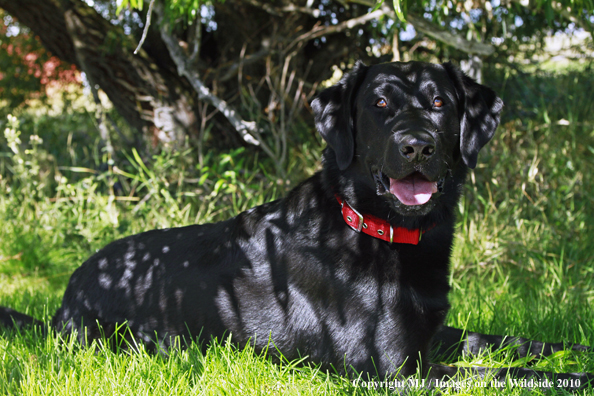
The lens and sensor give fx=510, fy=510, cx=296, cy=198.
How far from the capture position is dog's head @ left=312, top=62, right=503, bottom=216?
208 centimetres

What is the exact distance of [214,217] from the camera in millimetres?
4430

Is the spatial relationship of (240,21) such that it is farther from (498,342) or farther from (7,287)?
(498,342)

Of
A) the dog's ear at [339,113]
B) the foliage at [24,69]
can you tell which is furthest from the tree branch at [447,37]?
the foliage at [24,69]

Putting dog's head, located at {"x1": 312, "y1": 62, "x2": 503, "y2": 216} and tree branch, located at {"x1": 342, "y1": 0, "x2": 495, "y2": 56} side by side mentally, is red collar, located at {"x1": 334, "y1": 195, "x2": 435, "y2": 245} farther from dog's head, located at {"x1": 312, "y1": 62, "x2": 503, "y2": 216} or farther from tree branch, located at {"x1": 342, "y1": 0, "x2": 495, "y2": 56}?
tree branch, located at {"x1": 342, "y1": 0, "x2": 495, "y2": 56}

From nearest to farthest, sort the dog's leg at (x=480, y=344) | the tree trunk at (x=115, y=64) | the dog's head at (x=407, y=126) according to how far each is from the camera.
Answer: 1. the dog's head at (x=407, y=126)
2. the dog's leg at (x=480, y=344)
3. the tree trunk at (x=115, y=64)

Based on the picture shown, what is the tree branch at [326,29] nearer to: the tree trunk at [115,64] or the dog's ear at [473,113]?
the tree trunk at [115,64]

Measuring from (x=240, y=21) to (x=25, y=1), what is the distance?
2024mm

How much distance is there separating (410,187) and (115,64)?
3.84 meters

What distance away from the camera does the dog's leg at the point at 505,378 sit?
198cm

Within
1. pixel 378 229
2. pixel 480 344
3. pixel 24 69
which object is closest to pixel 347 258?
pixel 378 229

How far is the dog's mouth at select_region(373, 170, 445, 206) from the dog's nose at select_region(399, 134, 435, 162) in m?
0.15

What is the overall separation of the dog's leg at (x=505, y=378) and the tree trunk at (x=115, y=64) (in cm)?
378

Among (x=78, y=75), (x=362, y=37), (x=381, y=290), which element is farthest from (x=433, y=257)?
(x=78, y=75)

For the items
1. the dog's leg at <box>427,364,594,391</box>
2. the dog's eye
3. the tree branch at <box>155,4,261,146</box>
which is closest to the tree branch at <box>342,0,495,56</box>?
the tree branch at <box>155,4,261,146</box>
